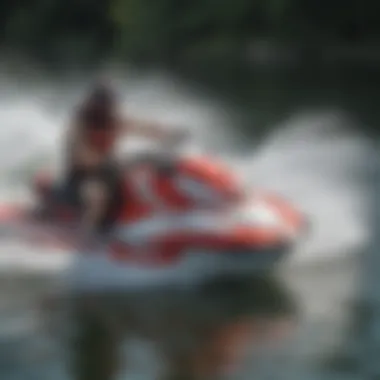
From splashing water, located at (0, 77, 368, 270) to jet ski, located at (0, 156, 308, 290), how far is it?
18 centimetres

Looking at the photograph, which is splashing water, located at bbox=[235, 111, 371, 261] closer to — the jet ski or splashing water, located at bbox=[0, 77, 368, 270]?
splashing water, located at bbox=[0, 77, 368, 270]

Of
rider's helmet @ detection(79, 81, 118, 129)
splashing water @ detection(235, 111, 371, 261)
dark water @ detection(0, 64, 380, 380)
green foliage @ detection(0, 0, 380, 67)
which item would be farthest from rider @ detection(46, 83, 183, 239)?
green foliage @ detection(0, 0, 380, 67)

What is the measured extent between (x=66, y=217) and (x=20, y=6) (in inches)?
124

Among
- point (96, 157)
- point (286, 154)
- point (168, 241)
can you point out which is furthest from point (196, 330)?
point (286, 154)

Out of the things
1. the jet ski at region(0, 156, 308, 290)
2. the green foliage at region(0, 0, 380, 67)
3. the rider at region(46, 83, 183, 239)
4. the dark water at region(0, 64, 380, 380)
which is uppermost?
the green foliage at region(0, 0, 380, 67)

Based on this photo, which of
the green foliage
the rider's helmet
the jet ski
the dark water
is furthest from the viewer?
the green foliage

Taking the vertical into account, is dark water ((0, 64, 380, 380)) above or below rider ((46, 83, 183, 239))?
below

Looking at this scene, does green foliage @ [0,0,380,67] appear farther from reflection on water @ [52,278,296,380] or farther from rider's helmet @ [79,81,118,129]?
reflection on water @ [52,278,296,380]

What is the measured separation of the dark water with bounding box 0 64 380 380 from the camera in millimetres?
3580

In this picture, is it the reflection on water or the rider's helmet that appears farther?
the rider's helmet

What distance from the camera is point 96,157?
4387mm

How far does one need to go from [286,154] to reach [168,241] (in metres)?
1.23

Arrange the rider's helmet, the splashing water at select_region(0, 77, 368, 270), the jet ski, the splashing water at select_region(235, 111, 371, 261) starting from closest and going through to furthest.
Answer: the jet ski
the rider's helmet
the splashing water at select_region(235, 111, 371, 261)
the splashing water at select_region(0, 77, 368, 270)

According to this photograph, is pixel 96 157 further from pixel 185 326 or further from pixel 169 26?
pixel 169 26
